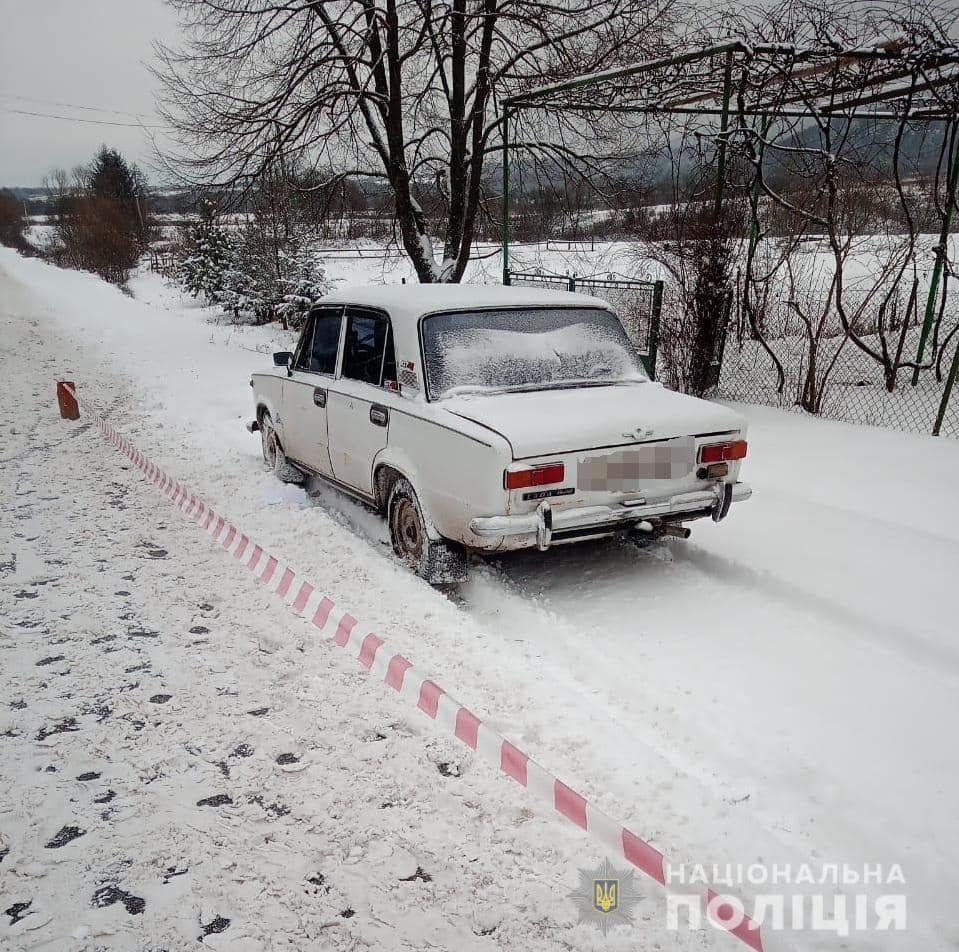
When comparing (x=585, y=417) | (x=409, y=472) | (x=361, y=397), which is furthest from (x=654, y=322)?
(x=409, y=472)

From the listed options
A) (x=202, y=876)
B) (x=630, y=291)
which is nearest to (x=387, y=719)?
(x=202, y=876)

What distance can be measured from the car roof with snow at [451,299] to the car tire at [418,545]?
1192 millimetres

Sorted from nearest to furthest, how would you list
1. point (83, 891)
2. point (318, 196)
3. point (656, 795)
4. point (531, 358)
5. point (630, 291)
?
point (83, 891) < point (656, 795) < point (531, 358) < point (630, 291) < point (318, 196)

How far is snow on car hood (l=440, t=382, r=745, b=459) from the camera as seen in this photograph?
3965 mm

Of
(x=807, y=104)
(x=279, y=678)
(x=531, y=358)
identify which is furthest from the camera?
(x=807, y=104)

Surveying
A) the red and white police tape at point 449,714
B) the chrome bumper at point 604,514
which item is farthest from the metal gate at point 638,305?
the red and white police tape at point 449,714

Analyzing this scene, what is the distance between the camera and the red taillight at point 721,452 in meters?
4.39

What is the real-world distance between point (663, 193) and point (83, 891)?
1026 centimetres

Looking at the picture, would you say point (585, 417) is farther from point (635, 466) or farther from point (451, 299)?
point (451, 299)

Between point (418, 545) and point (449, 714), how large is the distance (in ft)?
5.91

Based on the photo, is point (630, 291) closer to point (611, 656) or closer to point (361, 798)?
point (611, 656)

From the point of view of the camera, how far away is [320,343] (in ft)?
20.0

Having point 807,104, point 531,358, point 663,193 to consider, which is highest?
point 807,104

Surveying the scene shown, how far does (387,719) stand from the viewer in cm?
327
